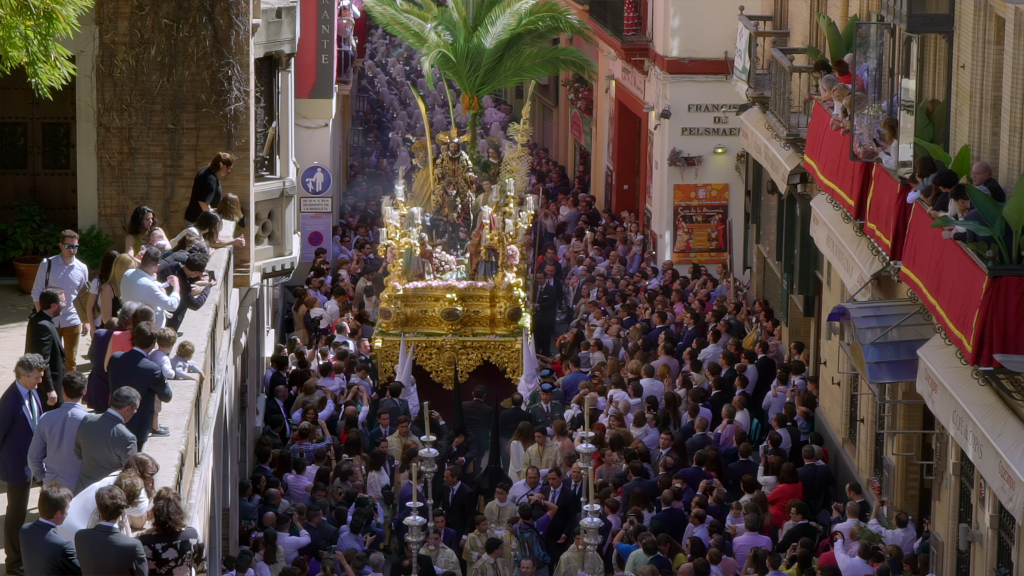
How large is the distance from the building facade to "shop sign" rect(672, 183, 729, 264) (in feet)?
19.1

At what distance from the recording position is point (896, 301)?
14.2 m

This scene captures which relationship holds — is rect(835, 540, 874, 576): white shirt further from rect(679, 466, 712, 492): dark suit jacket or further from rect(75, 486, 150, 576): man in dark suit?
rect(75, 486, 150, 576): man in dark suit

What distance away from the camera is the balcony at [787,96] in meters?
19.7

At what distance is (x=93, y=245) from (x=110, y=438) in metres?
7.39

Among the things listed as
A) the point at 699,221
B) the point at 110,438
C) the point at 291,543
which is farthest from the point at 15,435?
the point at 699,221

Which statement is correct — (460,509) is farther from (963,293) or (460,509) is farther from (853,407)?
(963,293)

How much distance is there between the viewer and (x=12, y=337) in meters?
13.7

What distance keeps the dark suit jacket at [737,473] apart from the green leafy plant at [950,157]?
11.9ft

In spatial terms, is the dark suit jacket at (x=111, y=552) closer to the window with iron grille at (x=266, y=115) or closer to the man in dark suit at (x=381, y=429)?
the man in dark suit at (x=381, y=429)

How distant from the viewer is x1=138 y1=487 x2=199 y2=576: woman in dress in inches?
312

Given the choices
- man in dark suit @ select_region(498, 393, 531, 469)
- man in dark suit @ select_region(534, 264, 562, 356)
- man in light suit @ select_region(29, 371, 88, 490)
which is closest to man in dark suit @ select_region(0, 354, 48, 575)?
man in light suit @ select_region(29, 371, 88, 490)

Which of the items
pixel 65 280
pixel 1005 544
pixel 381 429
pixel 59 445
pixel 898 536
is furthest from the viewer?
pixel 381 429

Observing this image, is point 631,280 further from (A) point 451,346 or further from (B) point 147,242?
(B) point 147,242

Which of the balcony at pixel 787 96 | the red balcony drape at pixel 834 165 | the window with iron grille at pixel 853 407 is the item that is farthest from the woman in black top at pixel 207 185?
the balcony at pixel 787 96
